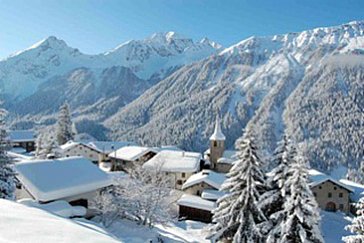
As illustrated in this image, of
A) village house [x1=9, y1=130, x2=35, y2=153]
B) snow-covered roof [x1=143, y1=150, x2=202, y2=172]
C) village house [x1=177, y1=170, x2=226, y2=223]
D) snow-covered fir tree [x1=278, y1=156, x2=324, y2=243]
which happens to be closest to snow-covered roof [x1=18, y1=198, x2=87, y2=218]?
village house [x1=177, y1=170, x2=226, y2=223]

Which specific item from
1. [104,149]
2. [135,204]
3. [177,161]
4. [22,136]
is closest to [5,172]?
[135,204]

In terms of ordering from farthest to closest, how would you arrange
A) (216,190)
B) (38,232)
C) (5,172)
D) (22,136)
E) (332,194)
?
(22,136) → (332,194) → (216,190) → (5,172) → (38,232)

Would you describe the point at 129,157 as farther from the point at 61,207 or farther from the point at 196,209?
the point at 61,207

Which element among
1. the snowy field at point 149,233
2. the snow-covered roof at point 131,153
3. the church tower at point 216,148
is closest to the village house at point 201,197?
the snowy field at point 149,233

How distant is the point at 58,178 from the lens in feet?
111

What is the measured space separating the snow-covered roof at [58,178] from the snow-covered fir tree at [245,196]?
14329mm

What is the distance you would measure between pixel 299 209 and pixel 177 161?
125 feet

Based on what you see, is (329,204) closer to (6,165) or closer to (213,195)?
(213,195)

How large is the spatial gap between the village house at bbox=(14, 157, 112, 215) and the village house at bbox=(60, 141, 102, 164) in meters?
37.9

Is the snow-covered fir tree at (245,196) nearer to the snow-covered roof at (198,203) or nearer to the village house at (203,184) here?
the snow-covered roof at (198,203)

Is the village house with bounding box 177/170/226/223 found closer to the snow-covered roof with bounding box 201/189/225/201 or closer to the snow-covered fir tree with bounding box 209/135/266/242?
the snow-covered roof with bounding box 201/189/225/201

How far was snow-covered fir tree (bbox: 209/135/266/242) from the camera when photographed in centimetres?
2555

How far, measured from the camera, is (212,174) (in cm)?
5072

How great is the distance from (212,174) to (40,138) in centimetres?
2964
